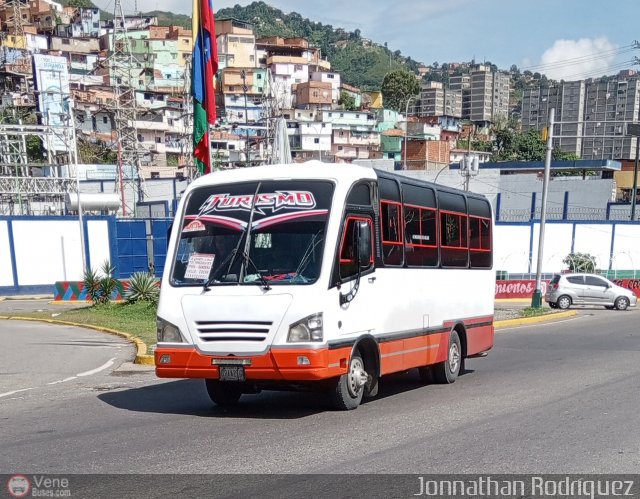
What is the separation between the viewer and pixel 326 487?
20.9ft

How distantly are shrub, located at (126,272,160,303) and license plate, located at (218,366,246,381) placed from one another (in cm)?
1778

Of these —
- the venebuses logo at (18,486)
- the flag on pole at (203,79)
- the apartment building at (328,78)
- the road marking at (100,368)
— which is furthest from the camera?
the apartment building at (328,78)

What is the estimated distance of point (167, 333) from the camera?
9492mm

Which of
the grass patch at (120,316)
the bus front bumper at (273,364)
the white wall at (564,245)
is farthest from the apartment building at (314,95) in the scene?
the bus front bumper at (273,364)

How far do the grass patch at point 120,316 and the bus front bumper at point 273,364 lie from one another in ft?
32.9

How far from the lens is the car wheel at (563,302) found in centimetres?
3556

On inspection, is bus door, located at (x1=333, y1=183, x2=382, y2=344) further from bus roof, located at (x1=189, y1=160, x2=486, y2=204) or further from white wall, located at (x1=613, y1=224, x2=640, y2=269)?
white wall, located at (x1=613, y1=224, x2=640, y2=269)

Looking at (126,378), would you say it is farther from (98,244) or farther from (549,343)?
(98,244)

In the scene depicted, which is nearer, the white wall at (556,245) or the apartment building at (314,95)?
the white wall at (556,245)

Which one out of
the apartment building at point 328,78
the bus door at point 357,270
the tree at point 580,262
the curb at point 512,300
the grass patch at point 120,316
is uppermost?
the apartment building at point 328,78

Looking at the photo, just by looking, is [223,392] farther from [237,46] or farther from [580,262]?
[237,46]

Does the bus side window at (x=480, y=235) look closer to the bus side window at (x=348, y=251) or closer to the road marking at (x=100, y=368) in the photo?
the bus side window at (x=348, y=251)

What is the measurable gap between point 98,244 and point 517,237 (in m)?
25.2

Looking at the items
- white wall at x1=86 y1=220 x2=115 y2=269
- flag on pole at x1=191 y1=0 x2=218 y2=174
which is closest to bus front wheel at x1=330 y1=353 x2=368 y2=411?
flag on pole at x1=191 y1=0 x2=218 y2=174
